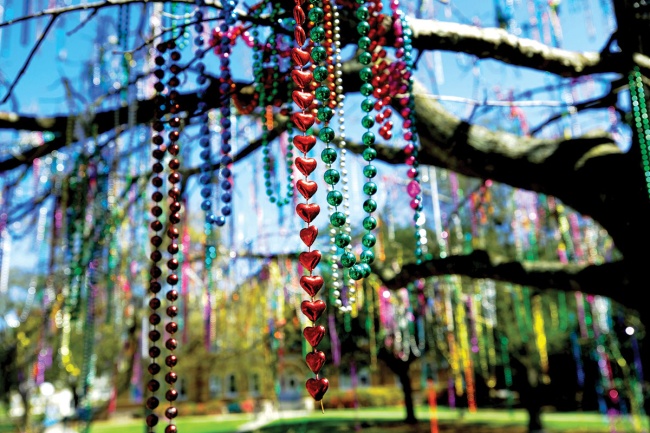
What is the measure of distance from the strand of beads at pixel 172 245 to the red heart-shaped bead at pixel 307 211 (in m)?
0.54

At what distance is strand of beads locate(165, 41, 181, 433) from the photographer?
1.42 meters

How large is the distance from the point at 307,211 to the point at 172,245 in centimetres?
61

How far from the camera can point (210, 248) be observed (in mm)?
2682

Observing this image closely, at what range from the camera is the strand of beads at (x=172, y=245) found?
1.42 meters

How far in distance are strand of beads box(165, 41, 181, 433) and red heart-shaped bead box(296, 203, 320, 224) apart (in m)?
0.54

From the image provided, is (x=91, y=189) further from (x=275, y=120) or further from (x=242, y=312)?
(x=242, y=312)

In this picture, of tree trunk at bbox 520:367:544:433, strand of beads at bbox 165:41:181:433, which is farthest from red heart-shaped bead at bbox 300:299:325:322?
tree trunk at bbox 520:367:544:433

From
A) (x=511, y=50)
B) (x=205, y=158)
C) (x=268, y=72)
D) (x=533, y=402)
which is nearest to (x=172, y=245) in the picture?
(x=205, y=158)

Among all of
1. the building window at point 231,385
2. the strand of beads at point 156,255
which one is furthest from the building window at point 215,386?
the strand of beads at point 156,255

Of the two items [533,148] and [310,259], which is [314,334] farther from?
[533,148]

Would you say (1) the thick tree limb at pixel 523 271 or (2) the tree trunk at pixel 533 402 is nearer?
(1) the thick tree limb at pixel 523 271

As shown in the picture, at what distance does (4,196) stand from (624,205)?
3.78 meters

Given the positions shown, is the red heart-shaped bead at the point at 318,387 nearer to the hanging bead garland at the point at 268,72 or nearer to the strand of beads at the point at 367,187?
the strand of beads at the point at 367,187

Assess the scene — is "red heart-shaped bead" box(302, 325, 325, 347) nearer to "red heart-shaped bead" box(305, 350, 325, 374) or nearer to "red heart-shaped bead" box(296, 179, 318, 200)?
"red heart-shaped bead" box(305, 350, 325, 374)
